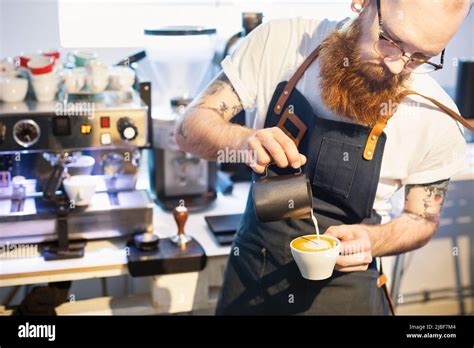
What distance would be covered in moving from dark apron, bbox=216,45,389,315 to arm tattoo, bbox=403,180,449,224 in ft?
0.24

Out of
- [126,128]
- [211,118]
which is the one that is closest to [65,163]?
[126,128]

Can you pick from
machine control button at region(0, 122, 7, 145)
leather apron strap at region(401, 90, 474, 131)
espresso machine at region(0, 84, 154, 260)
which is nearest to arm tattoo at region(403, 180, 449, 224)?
leather apron strap at region(401, 90, 474, 131)

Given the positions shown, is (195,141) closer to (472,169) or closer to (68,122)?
(68,122)

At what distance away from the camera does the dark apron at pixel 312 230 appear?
127 cm

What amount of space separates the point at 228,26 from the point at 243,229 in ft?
2.44

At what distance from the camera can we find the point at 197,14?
6.27 feet

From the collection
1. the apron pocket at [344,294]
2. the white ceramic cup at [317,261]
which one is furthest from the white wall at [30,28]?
the white ceramic cup at [317,261]

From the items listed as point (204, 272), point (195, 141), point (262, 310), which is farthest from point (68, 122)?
point (262, 310)

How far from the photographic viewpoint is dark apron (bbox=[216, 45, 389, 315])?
1.27 metres

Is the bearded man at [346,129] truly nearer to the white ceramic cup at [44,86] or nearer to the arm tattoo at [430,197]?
the arm tattoo at [430,197]

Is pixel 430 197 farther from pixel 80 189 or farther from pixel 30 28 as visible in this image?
pixel 30 28

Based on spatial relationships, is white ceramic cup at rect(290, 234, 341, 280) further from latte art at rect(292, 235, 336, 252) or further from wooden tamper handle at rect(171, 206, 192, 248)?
wooden tamper handle at rect(171, 206, 192, 248)

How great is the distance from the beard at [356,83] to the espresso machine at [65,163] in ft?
1.66

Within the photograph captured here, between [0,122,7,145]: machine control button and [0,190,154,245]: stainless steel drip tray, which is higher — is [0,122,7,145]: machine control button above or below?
above
